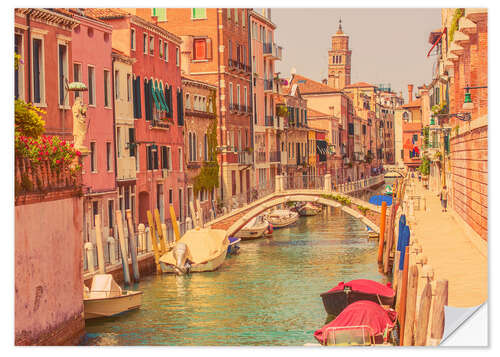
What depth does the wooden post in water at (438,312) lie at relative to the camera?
7152mm

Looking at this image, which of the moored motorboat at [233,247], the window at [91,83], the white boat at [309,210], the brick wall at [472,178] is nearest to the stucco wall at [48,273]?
the brick wall at [472,178]

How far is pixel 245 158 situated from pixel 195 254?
6.10 metres

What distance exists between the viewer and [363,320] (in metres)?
9.54

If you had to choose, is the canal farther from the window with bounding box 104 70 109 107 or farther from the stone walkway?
the window with bounding box 104 70 109 107

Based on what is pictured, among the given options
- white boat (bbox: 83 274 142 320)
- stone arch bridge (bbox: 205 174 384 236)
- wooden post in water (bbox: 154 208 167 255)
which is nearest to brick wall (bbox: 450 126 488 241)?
white boat (bbox: 83 274 142 320)

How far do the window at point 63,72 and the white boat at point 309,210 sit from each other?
14414 millimetres

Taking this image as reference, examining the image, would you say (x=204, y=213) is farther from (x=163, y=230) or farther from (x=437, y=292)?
(x=437, y=292)

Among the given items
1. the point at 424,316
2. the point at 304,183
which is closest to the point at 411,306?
the point at 424,316

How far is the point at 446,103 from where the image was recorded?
16.8m

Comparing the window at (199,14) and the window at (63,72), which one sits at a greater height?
the window at (199,14)

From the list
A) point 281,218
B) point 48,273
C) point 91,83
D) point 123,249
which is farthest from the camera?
point 281,218

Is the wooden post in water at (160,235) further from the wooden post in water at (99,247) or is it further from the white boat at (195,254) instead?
the wooden post in water at (99,247)

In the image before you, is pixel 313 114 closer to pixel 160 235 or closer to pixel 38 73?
pixel 160 235

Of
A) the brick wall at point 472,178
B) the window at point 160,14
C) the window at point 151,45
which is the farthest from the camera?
the window at point 151,45
